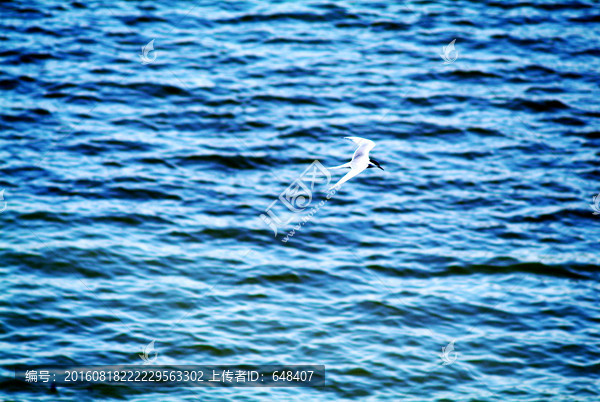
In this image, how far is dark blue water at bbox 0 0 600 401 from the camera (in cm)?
585

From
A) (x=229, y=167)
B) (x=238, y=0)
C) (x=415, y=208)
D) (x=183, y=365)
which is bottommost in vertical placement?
(x=183, y=365)

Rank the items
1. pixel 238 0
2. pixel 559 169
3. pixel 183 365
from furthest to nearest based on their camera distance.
A: pixel 238 0 → pixel 559 169 → pixel 183 365

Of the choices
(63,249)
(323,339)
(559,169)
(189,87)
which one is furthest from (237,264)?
(559,169)

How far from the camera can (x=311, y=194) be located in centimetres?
773

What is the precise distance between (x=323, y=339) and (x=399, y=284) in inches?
43.1

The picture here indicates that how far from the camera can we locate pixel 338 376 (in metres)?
5.62

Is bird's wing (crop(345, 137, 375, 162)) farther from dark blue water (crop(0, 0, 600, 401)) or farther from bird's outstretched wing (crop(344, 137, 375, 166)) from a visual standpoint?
dark blue water (crop(0, 0, 600, 401))

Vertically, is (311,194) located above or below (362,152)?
above

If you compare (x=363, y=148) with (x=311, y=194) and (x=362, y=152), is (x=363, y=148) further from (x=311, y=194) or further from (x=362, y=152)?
(x=311, y=194)

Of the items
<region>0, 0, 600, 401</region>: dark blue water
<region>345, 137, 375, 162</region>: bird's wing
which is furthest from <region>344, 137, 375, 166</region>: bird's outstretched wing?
<region>0, 0, 600, 401</region>: dark blue water

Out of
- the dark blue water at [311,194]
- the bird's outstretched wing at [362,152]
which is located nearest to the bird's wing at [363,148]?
the bird's outstretched wing at [362,152]

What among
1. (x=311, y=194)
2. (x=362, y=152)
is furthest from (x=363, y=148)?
(x=311, y=194)

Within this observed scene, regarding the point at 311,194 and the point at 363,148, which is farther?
the point at 311,194

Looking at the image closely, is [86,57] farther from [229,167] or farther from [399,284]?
[399,284]
